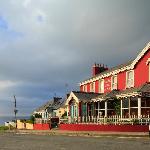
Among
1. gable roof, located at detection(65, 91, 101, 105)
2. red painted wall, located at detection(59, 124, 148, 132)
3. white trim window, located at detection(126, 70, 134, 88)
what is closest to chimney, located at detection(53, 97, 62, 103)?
gable roof, located at detection(65, 91, 101, 105)

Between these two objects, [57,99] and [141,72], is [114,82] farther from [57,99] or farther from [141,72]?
[57,99]

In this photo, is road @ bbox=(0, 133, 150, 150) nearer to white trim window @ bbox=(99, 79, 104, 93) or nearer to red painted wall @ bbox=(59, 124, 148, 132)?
red painted wall @ bbox=(59, 124, 148, 132)

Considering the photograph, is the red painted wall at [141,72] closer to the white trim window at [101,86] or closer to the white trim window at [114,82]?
the white trim window at [114,82]

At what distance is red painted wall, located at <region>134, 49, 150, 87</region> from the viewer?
41.4 metres

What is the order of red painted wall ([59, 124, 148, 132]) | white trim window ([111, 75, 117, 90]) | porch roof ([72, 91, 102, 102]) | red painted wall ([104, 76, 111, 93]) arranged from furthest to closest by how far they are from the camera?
red painted wall ([104, 76, 111, 93]) → porch roof ([72, 91, 102, 102]) → white trim window ([111, 75, 117, 90]) → red painted wall ([59, 124, 148, 132])

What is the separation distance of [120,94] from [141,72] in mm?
3342

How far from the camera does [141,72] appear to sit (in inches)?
1661

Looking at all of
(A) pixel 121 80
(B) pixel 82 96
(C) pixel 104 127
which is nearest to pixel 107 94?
(A) pixel 121 80

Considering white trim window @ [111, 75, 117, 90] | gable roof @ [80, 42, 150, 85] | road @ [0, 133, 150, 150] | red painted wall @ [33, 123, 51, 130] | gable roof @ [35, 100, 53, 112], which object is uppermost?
gable roof @ [80, 42, 150, 85]

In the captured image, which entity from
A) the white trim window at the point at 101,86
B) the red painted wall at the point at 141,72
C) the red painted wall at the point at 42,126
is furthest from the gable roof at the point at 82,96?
the red painted wall at the point at 141,72

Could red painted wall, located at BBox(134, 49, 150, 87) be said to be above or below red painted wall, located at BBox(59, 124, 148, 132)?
above

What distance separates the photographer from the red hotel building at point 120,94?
3897cm

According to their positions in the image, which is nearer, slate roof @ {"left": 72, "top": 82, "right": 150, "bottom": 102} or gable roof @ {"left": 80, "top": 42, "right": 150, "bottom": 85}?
slate roof @ {"left": 72, "top": 82, "right": 150, "bottom": 102}

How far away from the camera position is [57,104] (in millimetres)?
83562
